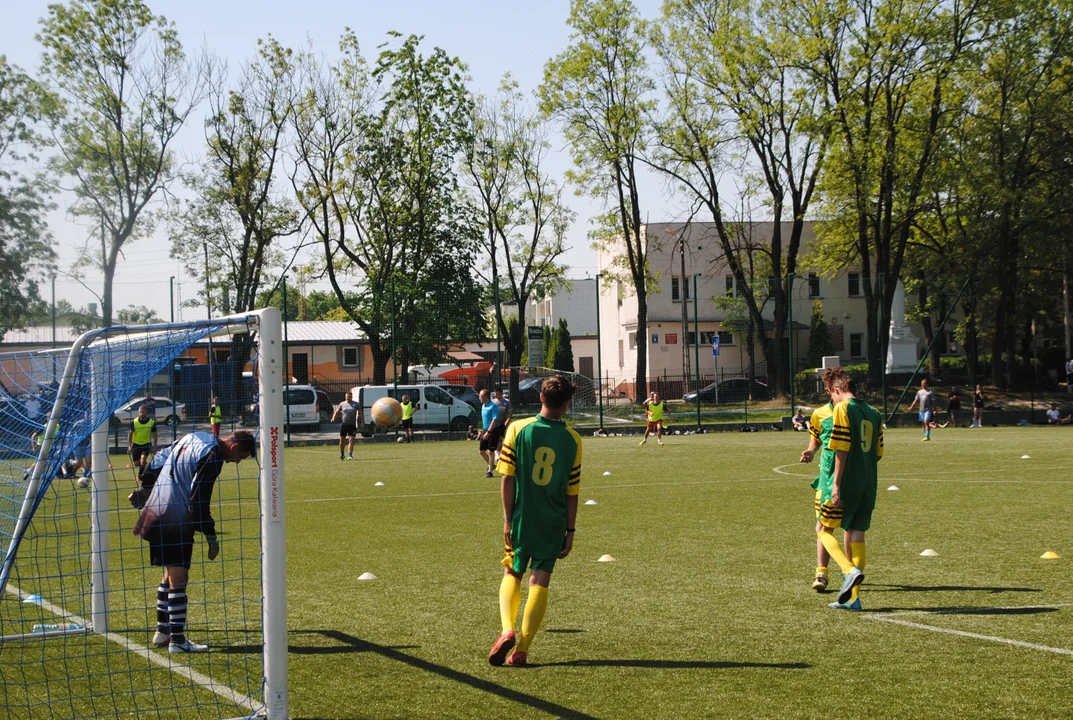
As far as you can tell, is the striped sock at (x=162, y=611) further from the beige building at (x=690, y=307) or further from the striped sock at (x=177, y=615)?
the beige building at (x=690, y=307)

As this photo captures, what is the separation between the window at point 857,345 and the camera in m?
50.1

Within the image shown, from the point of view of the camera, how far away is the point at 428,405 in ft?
117

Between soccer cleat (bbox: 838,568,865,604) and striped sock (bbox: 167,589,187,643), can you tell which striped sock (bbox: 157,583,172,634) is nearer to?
striped sock (bbox: 167,589,187,643)

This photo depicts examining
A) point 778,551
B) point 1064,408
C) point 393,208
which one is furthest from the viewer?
point 393,208

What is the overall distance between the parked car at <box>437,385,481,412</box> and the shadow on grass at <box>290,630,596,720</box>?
28201 mm

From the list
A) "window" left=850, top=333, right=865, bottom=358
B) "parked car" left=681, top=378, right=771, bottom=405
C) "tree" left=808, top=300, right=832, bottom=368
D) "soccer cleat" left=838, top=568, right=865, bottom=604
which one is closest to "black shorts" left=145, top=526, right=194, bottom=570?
"soccer cleat" left=838, top=568, right=865, bottom=604

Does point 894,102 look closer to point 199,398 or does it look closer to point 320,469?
point 320,469

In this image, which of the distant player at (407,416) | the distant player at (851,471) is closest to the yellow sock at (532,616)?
the distant player at (851,471)

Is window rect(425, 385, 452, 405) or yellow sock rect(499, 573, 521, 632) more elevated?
window rect(425, 385, 452, 405)

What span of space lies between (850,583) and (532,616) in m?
2.73

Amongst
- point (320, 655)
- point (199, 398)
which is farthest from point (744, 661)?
point (199, 398)

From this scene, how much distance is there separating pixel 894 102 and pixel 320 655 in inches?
1657

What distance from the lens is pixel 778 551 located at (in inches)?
416

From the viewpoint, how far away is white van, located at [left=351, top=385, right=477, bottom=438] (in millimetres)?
34719
